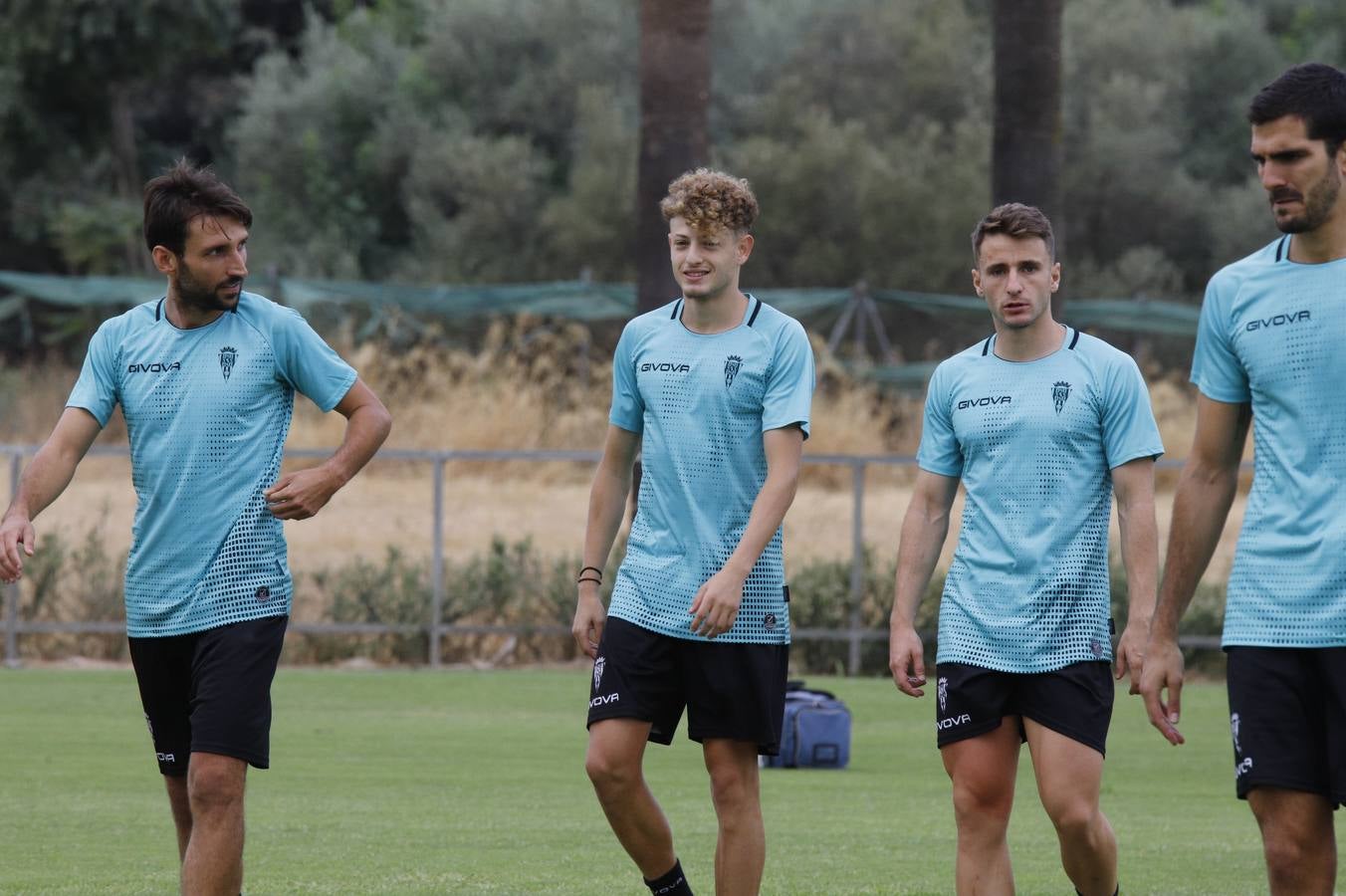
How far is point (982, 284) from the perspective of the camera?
22.0 feet

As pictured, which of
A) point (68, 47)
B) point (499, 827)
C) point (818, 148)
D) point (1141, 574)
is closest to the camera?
point (1141, 574)

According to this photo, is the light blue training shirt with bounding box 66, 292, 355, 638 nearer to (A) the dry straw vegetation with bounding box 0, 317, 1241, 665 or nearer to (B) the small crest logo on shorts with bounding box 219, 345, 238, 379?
(B) the small crest logo on shorts with bounding box 219, 345, 238, 379

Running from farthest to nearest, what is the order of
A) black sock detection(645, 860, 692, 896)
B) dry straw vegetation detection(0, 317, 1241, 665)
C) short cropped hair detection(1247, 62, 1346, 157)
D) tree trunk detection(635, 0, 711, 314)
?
dry straw vegetation detection(0, 317, 1241, 665) → tree trunk detection(635, 0, 711, 314) → black sock detection(645, 860, 692, 896) → short cropped hair detection(1247, 62, 1346, 157)

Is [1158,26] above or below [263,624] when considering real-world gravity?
above

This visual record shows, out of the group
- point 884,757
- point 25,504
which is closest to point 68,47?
point 884,757

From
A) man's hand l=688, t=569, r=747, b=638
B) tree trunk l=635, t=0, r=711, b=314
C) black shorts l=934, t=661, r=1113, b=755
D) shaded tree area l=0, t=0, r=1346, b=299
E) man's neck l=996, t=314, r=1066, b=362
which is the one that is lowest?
black shorts l=934, t=661, r=1113, b=755

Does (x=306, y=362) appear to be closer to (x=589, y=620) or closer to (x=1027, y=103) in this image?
(x=589, y=620)

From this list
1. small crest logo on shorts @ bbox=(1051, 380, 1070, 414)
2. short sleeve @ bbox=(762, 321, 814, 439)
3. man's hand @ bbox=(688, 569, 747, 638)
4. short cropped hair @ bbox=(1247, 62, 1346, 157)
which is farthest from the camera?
short sleeve @ bbox=(762, 321, 814, 439)

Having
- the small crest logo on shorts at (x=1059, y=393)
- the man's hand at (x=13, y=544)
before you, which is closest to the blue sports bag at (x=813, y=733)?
the small crest logo on shorts at (x=1059, y=393)

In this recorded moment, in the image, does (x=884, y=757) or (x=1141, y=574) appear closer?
(x=1141, y=574)

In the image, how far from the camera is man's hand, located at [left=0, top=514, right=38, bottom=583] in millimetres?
6281

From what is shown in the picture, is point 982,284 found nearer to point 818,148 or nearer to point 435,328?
point 435,328

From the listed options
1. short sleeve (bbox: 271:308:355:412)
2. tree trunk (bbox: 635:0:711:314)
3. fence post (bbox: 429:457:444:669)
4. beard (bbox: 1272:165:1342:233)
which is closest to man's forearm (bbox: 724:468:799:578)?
short sleeve (bbox: 271:308:355:412)

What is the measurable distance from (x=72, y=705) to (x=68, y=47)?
61.5ft
